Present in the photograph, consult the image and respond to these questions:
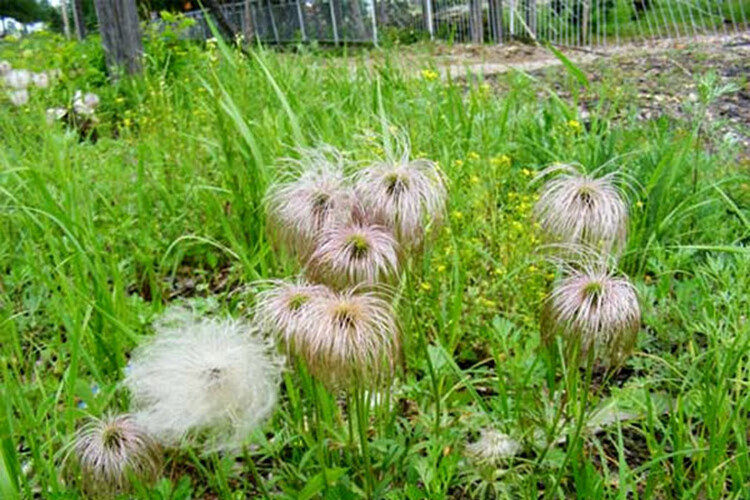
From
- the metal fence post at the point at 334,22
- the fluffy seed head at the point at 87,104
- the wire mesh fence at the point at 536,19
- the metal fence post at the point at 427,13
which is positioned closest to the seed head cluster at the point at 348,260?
the fluffy seed head at the point at 87,104

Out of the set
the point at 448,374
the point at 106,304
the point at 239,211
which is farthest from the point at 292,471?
the point at 239,211

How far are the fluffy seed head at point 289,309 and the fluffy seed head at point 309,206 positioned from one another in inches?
→ 5.3

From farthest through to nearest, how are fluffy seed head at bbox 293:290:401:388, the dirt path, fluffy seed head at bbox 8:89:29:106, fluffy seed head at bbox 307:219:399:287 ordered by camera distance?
1. the dirt path
2. fluffy seed head at bbox 8:89:29:106
3. fluffy seed head at bbox 307:219:399:287
4. fluffy seed head at bbox 293:290:401:388

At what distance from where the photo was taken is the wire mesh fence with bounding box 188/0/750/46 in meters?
13.6

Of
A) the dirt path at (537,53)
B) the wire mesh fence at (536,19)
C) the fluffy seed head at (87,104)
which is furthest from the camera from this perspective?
the wire mesh fence at (536,19)

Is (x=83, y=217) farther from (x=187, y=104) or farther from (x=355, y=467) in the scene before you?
(x=187, y=104)

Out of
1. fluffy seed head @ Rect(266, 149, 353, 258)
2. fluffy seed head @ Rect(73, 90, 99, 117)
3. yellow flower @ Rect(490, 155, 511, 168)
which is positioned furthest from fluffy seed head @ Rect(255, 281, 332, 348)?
fluffy seed head @ Rect(73, 90, 99, 117)

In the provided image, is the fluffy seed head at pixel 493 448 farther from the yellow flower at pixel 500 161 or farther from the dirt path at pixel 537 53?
the dirt path at pixel 537 53

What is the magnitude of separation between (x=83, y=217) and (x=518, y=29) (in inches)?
522

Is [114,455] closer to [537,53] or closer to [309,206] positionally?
[309,206]

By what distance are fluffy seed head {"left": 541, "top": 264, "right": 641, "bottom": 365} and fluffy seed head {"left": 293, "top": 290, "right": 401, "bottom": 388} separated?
28cm

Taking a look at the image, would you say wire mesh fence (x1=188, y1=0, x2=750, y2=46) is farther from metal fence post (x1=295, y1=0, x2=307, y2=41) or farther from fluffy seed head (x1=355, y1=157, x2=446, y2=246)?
fluffy seed head (x1=355, y1=157, x2=446, y2=246)

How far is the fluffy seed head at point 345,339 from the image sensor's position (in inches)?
44.5

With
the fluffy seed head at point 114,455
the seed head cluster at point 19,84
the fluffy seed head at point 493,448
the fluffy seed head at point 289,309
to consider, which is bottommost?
the fluffy seed head at point 493,448
